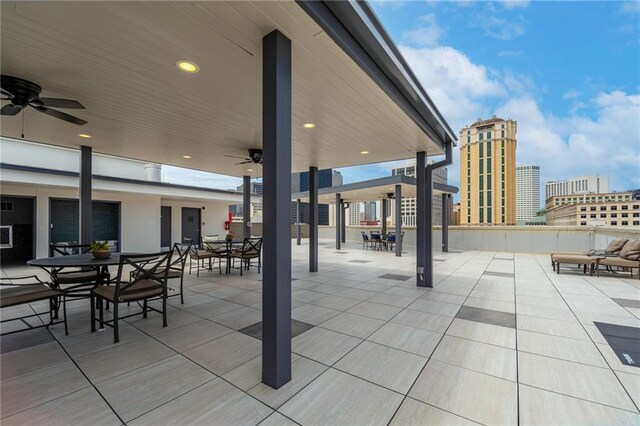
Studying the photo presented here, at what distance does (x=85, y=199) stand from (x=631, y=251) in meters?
11.7

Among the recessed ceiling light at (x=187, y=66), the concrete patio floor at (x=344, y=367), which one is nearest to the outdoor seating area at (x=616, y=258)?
the concrete patio floor at (x=344, y=367)

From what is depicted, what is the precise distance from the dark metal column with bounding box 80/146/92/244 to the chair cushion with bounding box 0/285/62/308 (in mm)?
2760

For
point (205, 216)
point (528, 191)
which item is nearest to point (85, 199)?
point (205, 216)

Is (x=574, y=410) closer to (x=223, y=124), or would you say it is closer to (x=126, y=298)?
(x=126, y=298)

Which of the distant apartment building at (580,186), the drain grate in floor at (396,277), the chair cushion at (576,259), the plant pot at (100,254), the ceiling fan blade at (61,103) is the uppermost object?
the distant apartment building at (580,186)

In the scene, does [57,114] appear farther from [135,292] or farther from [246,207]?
[246,207]

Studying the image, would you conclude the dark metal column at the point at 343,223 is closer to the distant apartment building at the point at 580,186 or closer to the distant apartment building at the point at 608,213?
the distant apartment building at the point at 608,213

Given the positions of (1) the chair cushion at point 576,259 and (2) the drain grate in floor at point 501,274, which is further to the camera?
(2) the drain grate in floor at point 501,274

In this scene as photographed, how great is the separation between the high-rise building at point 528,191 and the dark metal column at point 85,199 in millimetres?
84104

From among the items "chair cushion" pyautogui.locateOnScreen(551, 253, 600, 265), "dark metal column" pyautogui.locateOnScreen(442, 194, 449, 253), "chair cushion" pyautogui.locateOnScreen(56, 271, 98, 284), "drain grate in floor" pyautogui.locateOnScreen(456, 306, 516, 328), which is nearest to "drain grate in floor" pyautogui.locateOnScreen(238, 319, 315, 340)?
"drain grate in floor" pyautogui.locateOnScreen(456, 306, 516, 328)

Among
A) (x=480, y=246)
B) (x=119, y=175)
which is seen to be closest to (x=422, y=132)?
(x=480, y=246)

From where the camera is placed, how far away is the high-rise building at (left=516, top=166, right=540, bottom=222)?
6719cm

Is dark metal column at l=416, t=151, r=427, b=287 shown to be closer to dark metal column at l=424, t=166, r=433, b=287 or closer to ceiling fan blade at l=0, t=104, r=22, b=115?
dark metal column at l=424, t=166, r=433, b=287

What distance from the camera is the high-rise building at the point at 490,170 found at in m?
42.1
